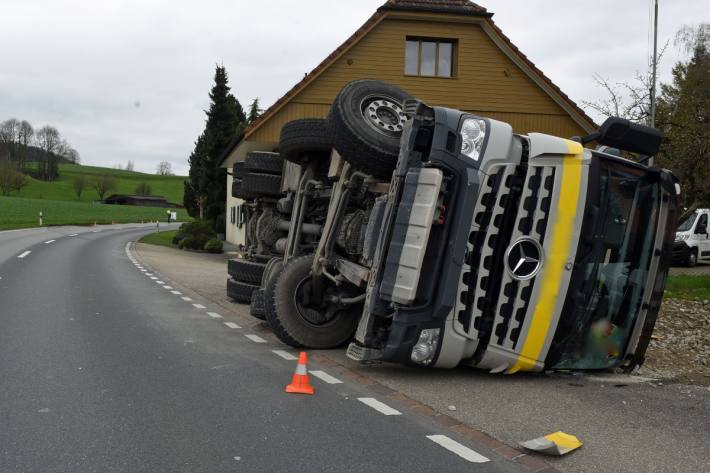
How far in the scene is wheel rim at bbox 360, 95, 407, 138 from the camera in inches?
287

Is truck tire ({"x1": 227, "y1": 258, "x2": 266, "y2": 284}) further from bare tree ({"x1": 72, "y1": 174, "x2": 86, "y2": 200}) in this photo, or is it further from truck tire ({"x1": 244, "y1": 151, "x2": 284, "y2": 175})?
bare tree ({"x1": 72, "y1": 174, "x2": 86, "y2": 200})

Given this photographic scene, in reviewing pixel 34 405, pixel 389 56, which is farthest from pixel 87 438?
pixel 389 56

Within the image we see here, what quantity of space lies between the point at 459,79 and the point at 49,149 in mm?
111158

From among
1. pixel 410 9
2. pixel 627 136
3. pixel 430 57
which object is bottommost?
pixel 627 136

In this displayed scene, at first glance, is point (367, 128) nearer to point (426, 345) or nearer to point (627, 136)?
point (426, 345)

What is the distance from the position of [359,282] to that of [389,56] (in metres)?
16.2

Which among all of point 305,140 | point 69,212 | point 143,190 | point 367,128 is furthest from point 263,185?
point 143,190

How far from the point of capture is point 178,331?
9.16 meters

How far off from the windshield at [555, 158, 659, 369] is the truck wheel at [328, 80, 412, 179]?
6.66 feet

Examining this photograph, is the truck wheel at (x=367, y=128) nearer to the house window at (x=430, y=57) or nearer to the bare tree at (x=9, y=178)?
the house window at (x=430, y=57)

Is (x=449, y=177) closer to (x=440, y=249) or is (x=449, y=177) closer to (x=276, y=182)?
(x=440, y=249)

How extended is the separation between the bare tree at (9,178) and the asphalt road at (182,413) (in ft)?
316

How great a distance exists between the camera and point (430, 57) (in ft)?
74.5

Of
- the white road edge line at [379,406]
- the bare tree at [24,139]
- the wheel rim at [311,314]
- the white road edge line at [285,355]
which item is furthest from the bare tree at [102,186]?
the white road edge line at [379,406]
